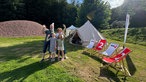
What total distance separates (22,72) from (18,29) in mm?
14840

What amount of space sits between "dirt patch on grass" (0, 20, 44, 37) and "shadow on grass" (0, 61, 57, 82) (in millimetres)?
12913

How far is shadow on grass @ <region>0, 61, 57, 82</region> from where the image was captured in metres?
7.34

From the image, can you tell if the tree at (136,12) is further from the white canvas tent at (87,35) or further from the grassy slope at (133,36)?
the white canvas tent at (87,35)

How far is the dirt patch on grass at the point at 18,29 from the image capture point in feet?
67.8

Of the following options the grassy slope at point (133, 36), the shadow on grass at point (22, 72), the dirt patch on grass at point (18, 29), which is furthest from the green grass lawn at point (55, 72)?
the grassy slope at point (133, 36)

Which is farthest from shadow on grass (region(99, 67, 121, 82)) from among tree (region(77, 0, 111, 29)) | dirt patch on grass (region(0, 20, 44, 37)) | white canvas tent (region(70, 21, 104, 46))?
tree (region(77, 0, 111, 29))

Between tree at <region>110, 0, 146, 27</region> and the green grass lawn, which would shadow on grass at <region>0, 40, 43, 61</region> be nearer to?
the green grass lawn

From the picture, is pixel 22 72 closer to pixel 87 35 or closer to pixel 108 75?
pixel 108 75

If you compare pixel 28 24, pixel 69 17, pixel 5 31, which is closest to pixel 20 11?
pixel 69 17

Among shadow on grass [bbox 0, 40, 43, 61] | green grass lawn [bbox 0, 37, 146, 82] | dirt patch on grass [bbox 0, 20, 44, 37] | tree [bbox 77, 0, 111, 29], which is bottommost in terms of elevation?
green grass lawn [bbox 0, 37, 146, 82]

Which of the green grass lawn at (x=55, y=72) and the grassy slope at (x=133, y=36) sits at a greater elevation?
Result: the grassy slope at (x=133, y=36)

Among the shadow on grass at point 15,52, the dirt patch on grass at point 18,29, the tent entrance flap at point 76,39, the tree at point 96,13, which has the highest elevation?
the tree at point 96,13

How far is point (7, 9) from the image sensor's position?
38.7 metres

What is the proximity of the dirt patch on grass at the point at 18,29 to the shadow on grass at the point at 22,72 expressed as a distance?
12913 millimetres
